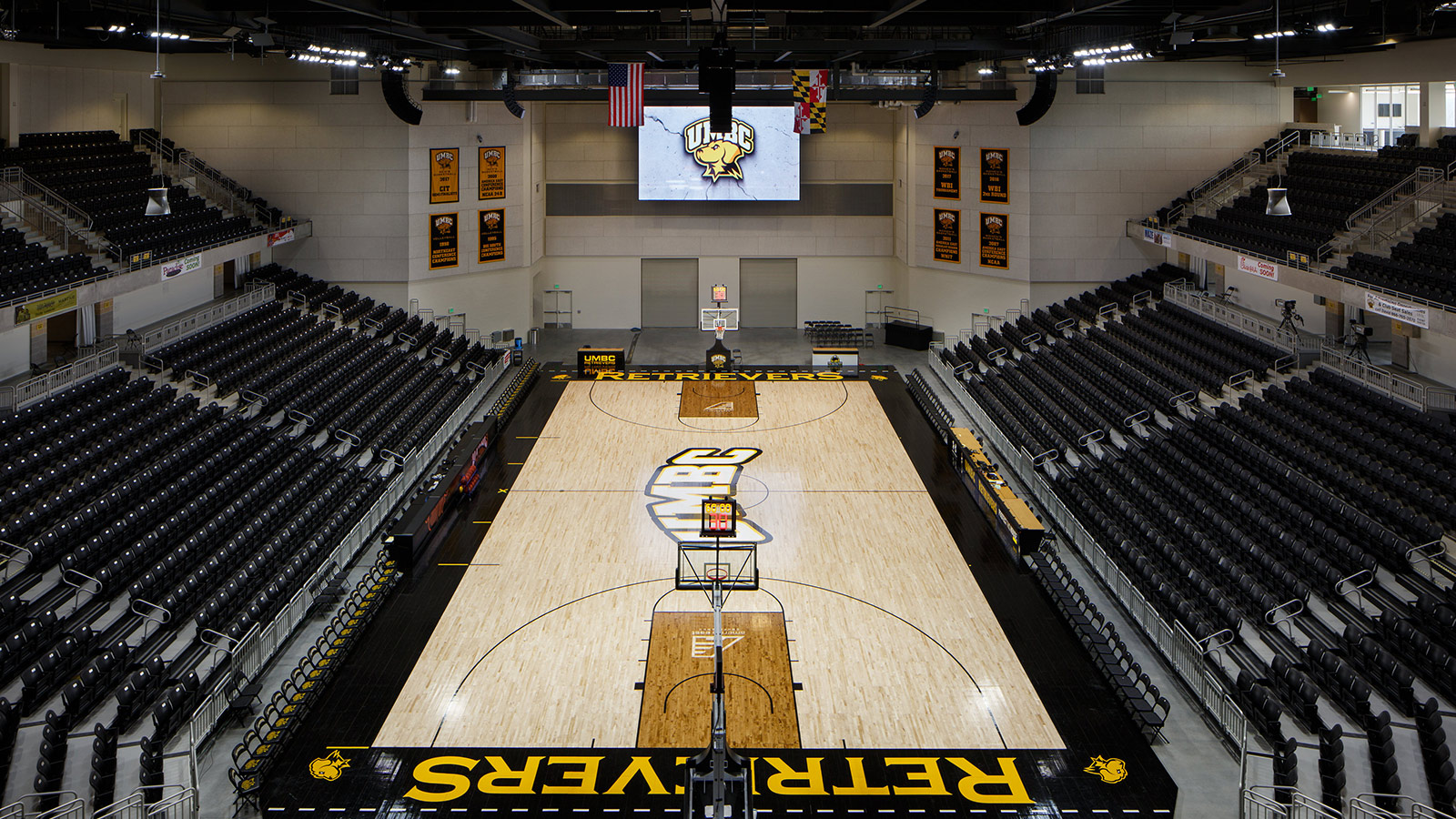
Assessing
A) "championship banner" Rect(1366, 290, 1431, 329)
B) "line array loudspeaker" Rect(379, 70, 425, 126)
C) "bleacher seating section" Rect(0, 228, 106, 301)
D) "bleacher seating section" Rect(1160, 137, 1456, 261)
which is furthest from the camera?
"line array loudspeaker" Rect(379, 70, 425, 126)

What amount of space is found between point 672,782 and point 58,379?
16834mm

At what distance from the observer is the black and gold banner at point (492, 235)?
37.2 m

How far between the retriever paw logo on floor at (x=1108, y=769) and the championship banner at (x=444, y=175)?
2743 centimetres

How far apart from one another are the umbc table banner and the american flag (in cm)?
1373

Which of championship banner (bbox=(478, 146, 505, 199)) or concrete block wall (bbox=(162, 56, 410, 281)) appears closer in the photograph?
concrete block wall (bbox=(162, 56, 410, 281))

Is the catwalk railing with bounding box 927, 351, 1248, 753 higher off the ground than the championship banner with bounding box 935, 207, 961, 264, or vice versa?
the championship banner with bounding box 935, 207, 961, 264

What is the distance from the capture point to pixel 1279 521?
1944cm

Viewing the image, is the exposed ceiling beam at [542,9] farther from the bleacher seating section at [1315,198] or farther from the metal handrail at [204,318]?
the bleacher seating section at [1315,198]

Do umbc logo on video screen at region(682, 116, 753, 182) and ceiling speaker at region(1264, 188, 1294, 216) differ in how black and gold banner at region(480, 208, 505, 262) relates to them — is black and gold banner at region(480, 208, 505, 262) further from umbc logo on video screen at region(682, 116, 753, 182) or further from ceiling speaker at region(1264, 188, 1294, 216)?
ceiling speaker at region(1264, 188, 1294, 216)

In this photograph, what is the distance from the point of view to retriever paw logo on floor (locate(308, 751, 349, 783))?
14047mm

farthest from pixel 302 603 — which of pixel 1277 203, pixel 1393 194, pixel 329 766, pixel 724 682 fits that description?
pixel 1393 194

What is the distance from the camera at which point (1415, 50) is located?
95.3 ft

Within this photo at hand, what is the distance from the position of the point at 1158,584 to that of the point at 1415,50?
64.3ft

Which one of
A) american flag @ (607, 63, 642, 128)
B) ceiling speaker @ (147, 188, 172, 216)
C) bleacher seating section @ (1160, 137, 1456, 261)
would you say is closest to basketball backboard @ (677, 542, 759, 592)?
american flag @ (607, 63, 642, 128)
